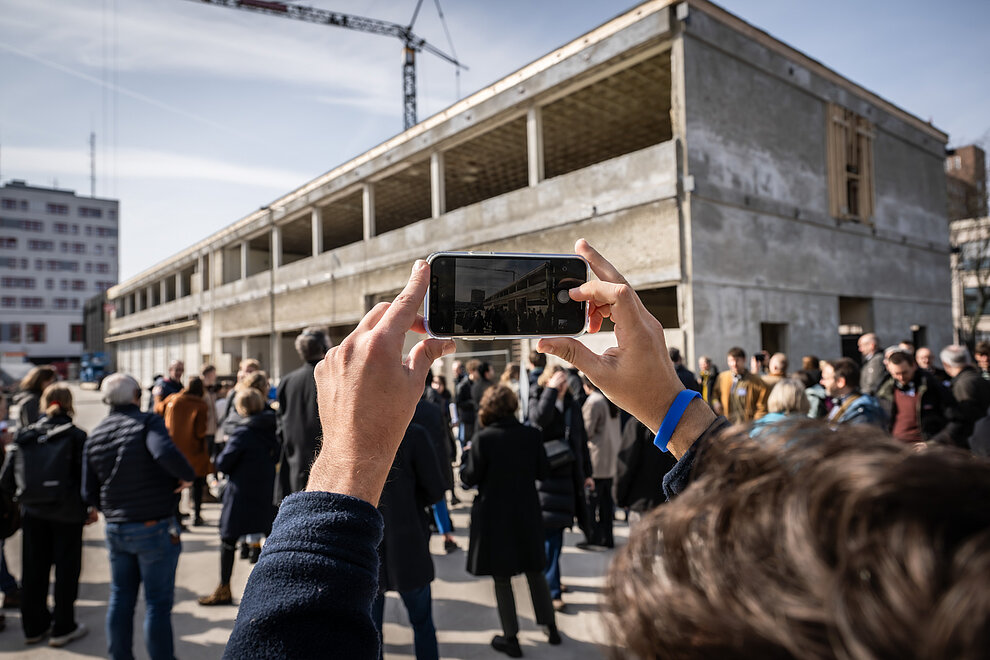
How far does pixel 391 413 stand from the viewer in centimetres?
110

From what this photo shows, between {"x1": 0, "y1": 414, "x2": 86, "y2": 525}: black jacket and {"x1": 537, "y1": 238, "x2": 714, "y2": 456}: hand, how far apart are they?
451 centimetres

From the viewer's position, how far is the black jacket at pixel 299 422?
13.8 ft

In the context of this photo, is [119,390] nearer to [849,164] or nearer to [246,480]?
[246,480]

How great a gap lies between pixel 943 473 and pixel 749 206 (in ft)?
42.2

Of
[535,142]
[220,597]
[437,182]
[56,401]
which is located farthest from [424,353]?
[437,182]

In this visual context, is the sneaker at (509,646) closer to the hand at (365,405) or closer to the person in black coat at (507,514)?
the person in black coat at (507,514)

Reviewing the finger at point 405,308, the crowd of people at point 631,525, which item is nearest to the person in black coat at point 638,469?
the crowd of people at point 631,525

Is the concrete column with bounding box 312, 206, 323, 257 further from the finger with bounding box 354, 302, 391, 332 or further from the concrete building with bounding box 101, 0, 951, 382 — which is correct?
the finger with bounding box 354, 302, 391, 332

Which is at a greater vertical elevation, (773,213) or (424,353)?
(773,213)

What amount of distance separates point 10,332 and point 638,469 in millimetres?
86472

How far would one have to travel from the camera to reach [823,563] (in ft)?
1.65

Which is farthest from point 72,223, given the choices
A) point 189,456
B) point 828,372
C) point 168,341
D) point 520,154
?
point 828,372

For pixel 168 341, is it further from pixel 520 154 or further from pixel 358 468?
pixel 358 468

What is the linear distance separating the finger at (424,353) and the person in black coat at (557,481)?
3.35 m
